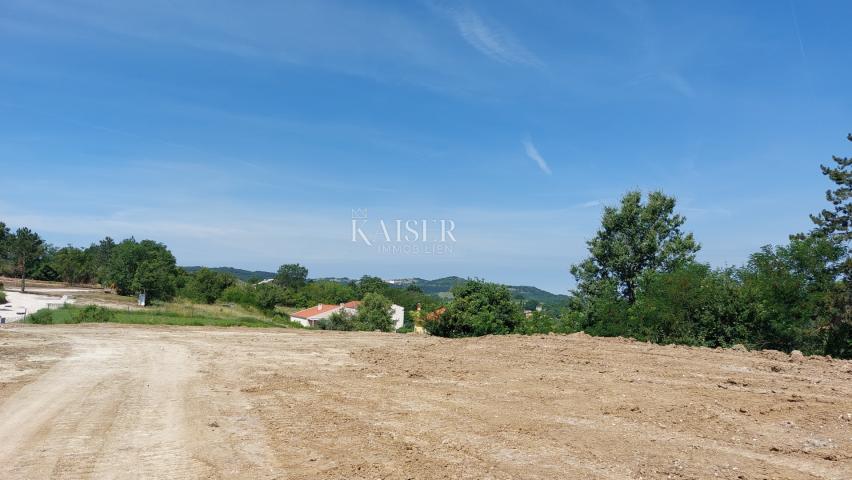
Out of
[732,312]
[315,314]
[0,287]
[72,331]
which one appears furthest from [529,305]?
[0,287]

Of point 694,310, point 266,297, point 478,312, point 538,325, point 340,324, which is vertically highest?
point 694,310

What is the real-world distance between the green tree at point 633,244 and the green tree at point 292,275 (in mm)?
119261

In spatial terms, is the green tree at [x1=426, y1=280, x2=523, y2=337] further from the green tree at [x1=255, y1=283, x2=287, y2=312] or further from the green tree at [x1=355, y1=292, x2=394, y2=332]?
the green tree at [x1=255, y1=283, x2=287, y2=312]

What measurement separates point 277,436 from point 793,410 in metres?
7.57

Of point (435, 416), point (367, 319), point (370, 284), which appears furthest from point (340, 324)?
point (370, 284)

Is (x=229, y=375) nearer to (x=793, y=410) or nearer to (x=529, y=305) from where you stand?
(x=793, y=410)

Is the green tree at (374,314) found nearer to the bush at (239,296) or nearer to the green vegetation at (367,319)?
Answer: the green vegetation at (367,319)

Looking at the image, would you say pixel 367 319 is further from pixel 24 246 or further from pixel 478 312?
pixel 24 246

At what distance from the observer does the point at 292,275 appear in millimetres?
145250

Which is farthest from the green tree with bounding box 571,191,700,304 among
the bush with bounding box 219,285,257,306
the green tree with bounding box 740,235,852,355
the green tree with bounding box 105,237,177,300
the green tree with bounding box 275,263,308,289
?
the green tree with bounding box 275,263,308,289

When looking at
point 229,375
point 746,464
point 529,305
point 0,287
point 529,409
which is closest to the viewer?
point 746,464

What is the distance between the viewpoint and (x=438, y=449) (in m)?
6.32

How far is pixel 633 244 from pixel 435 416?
25.8 meters

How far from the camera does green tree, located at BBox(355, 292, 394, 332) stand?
182ft
